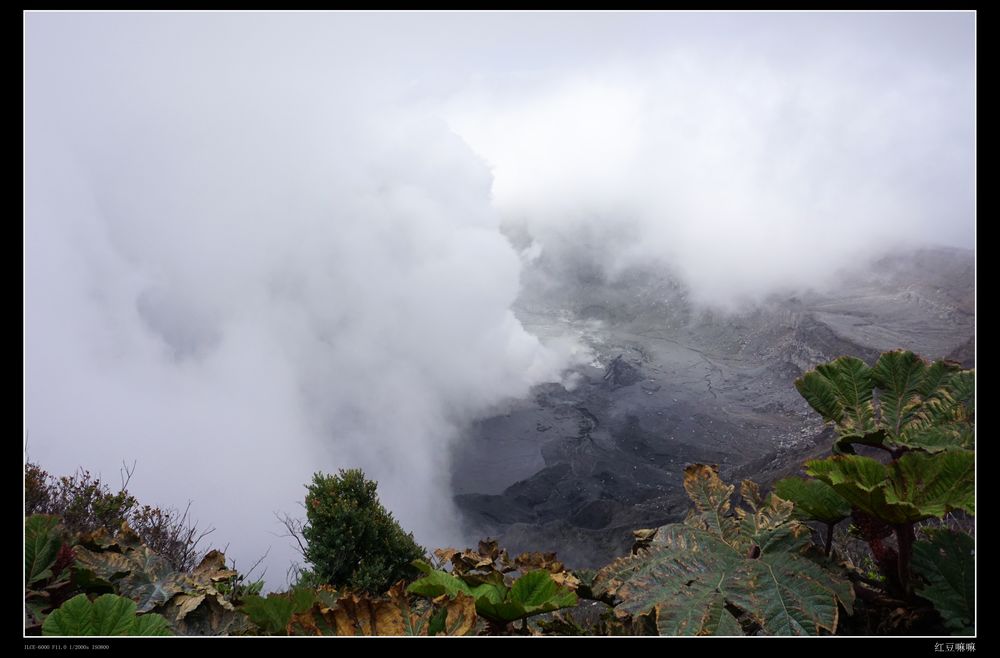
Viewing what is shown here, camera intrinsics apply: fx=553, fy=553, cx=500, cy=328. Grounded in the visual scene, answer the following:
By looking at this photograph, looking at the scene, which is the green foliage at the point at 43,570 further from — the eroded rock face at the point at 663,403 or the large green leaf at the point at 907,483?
the eroded rock face at the point at 663,403

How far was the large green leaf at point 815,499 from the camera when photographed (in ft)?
5.68

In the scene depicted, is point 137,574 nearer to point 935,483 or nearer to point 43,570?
point 43,570

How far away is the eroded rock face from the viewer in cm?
3266

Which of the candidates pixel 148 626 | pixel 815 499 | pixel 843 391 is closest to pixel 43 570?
pixel 148 626

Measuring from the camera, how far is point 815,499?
1.74 m

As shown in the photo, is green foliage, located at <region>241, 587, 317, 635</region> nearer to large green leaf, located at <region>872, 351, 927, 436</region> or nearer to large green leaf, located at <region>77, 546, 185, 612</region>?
large green leaf, located at <region>77, 546, 185, 612</region>

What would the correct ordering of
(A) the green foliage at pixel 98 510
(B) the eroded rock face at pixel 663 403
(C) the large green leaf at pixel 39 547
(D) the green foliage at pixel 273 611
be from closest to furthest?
(D) the green foliage at pixel 273 611
(C) the large green leaf at pixel 39 547
(A) the green foliage at pixel 98 510
(B) the eroded rock face at pixel 663 403

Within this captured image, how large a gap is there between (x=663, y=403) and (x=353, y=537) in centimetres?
4076

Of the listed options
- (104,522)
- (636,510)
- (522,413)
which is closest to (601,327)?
(522,413)

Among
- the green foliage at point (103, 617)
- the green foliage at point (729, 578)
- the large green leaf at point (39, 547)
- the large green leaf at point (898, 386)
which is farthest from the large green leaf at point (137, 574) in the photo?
the large green leaf at point (898, 386)

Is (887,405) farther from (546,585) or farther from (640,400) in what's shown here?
(640,400)

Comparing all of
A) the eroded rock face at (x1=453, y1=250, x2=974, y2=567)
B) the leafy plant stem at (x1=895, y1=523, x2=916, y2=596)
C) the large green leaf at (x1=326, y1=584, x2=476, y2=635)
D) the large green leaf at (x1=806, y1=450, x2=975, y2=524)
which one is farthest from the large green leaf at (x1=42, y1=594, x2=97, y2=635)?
the eroded rock face at (x1=453, y1=250, x2=974, y2=567)
